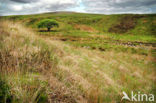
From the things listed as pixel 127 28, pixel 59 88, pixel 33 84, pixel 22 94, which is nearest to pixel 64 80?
pixel 59 88

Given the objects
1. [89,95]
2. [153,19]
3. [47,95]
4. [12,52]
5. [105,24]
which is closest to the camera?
[47,95]

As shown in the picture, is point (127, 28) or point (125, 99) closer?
point (125, 99)

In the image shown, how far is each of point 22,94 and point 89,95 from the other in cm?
187

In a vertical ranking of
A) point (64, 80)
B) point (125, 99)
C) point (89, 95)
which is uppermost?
point (64, 80)

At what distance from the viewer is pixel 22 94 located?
2188 mm

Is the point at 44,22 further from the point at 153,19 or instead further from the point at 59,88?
the point at 153,19

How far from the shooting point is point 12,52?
162 inches

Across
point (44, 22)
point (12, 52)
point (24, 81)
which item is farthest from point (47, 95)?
point (44, 22)

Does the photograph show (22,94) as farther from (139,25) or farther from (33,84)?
(139,25)

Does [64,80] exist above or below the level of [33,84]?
below

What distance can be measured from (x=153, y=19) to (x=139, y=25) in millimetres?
11339

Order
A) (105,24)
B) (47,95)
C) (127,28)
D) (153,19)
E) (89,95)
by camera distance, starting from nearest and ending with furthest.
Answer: (47,95)
(89,95)
(127,28)
(153,19)
(105,24)

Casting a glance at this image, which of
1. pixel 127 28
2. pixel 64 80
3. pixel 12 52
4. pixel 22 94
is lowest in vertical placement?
pixel 64 80

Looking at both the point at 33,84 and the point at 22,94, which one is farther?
the point at 33,84
